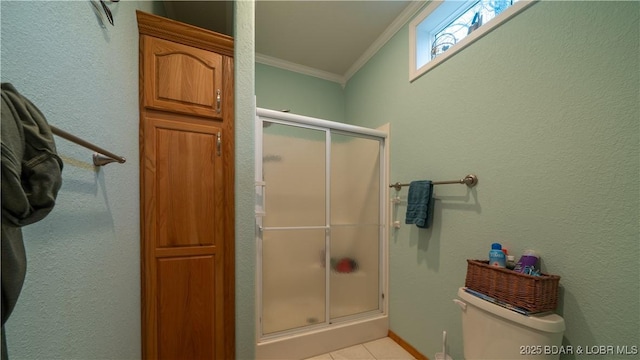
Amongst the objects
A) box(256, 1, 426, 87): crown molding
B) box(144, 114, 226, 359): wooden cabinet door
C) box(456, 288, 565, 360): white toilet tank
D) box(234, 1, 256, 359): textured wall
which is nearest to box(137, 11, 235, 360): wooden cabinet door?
box(144, 114, 226, 359): wooden cabinet door

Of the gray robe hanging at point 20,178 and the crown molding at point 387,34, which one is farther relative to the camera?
the crown molding at point 387,34

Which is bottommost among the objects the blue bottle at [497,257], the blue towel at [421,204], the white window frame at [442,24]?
the blue bottle at [497,257]

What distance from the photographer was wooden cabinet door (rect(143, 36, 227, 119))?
1186mm

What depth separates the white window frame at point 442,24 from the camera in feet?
3.55

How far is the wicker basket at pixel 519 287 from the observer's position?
33.9 inches

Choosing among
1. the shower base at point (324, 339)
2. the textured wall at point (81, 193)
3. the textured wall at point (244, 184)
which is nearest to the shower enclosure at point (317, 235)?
the shower base at point (324, 339)

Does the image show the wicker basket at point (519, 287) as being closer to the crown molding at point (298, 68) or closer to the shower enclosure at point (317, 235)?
the shower enclosure at point (317, 235)

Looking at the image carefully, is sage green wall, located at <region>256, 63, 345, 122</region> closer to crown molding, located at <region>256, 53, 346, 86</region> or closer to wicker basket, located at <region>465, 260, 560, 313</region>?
crown molding, located at <region>256, 53, 346, 86</region>

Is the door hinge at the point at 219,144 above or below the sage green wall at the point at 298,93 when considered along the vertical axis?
below

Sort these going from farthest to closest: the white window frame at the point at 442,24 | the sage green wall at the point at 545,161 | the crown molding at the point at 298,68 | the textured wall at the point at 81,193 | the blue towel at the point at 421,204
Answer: the crown molding at the point at 298,68, the blue towel at the point at 421,204, the white window frame at the point at 442,24, the sage green wall at the point at 545,161, the textured wall at the point at 81,193

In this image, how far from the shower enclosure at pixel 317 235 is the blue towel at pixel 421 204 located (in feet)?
1.38

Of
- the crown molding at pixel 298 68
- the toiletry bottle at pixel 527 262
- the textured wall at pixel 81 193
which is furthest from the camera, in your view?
the crown molding at pixel 298 68

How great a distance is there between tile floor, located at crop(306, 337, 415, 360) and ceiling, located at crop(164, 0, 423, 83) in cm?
237

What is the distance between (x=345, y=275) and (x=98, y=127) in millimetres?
1765
